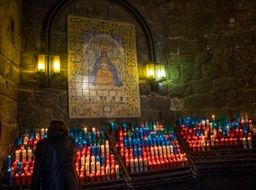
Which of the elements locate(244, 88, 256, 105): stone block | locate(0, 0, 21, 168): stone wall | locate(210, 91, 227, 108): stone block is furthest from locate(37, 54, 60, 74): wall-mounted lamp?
locate(244, 88, 256, 105): stone block

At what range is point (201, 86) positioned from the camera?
6500 mm

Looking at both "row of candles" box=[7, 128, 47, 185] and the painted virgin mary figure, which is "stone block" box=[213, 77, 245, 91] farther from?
"row of candles" box=[7, 128, 47, 185]

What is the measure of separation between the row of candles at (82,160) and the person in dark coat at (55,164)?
489 mm

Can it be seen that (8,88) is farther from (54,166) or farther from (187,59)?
(187,59)

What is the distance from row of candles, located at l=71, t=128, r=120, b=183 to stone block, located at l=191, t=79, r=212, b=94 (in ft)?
8.56

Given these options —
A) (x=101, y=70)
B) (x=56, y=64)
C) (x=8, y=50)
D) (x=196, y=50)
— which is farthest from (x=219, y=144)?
(x=8, y=50)

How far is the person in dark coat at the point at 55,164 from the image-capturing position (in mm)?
3535

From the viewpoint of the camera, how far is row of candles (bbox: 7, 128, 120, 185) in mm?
4012

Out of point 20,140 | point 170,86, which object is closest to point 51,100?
point 20,140

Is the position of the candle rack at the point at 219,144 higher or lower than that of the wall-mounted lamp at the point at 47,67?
lower

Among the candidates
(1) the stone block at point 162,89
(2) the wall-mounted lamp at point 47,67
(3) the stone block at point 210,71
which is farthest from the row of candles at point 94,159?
(3) the stone block at point 210,71

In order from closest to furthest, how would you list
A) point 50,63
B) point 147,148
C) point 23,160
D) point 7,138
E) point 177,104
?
point 23,160 < point 7,138 < point 147,148 < point 50,63 < point 177,104

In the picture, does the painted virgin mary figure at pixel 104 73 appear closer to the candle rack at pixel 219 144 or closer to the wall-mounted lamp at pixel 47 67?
the wall-mounted lamp at pixel 47 67

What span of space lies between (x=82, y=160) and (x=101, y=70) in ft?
7.00
